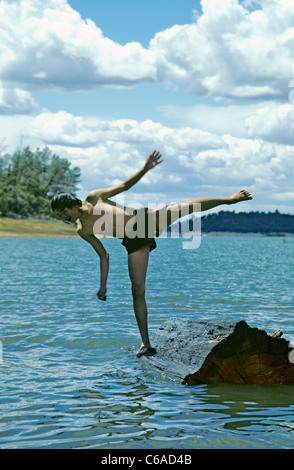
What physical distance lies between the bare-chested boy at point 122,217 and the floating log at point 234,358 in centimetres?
123

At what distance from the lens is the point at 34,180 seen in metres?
141

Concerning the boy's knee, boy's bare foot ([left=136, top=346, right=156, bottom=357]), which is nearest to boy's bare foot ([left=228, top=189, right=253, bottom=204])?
the boy's knee

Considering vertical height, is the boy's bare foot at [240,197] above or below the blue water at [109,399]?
above

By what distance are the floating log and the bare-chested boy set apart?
4.04ft

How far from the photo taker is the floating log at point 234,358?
29.5 feet

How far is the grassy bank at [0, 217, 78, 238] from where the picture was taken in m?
131

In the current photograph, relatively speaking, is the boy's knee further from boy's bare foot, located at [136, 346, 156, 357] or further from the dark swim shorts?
boy's bare foot, located at [136, 346, 156, 357]

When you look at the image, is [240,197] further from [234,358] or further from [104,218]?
[234,358]

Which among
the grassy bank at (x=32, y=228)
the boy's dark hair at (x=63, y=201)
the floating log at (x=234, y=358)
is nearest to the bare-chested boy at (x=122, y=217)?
the boy's dark hair at (x=63, y=201)

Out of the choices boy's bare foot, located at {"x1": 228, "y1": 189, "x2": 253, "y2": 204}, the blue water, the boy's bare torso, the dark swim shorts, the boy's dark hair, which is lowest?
the blue water

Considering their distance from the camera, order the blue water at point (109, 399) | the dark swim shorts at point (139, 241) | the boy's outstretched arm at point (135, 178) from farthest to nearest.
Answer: the dark swim shorts at point (139, 241)
the boy's outstretched arm at point (135, 178)
the blue water at point (109, 399)

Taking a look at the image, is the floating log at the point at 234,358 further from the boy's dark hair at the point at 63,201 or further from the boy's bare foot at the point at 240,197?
the boy's dark hair at the point at 63,201

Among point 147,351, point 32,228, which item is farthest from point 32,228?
point 147,351
